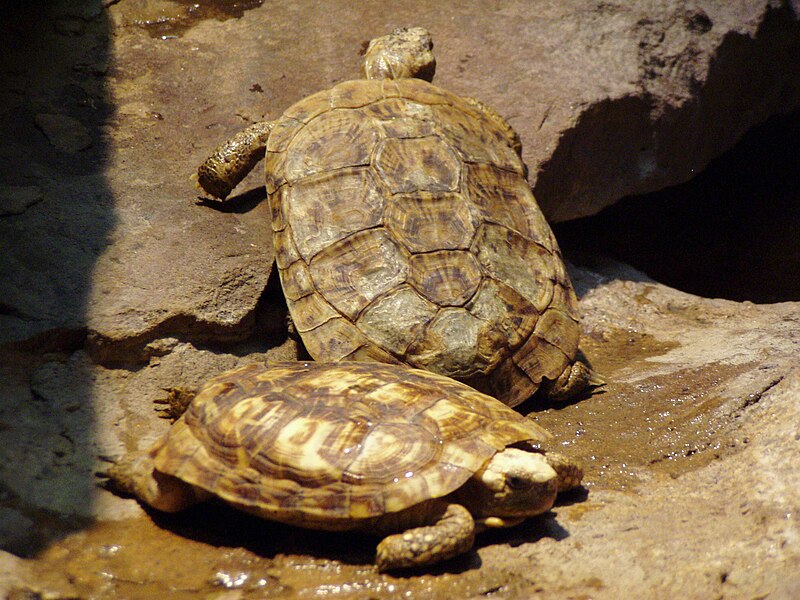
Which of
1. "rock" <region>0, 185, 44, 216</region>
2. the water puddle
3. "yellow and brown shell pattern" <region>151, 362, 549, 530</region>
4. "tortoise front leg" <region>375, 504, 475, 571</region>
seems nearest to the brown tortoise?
the water puddle

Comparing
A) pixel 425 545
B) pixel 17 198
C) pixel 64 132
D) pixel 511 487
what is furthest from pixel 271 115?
pixel 425 545

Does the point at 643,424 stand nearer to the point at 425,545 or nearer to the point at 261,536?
the point at 425,545

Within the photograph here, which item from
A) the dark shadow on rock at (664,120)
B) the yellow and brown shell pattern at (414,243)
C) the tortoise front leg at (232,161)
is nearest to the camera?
the yellow and brown shell pattern at (414,243)

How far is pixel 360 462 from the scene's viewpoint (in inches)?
132

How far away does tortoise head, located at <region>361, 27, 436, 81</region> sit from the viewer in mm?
6207

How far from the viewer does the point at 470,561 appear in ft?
11.2

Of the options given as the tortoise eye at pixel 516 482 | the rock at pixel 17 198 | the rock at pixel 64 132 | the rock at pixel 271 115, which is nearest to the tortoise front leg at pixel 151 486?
the rock at pixel 271 115

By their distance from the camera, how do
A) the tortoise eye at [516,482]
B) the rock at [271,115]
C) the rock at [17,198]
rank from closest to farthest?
the tortoise eye at [516,482]
the rock at [271,115]
the rock at [17,198]

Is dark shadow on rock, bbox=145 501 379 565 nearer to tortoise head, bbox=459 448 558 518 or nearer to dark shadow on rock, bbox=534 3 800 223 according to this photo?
tortoise head, bbox=459 448 558 518

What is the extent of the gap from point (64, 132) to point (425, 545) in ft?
13.4

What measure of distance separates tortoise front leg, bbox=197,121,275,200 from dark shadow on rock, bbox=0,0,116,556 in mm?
636

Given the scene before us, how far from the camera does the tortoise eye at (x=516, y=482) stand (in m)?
3.40

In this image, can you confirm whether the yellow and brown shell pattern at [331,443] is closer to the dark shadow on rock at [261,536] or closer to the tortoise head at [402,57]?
the dark shadow on rock at [261,536]

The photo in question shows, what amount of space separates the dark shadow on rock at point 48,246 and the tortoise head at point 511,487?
1.64m
